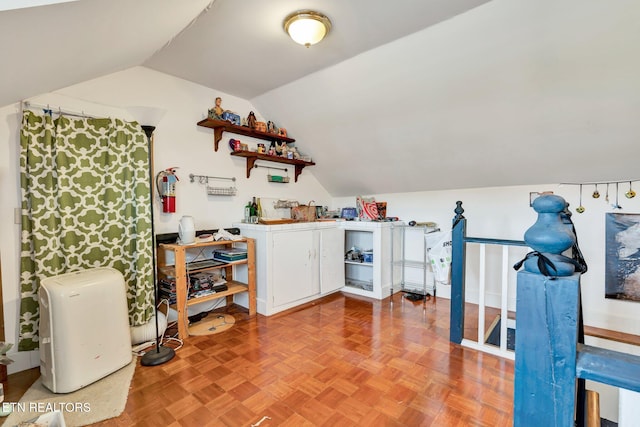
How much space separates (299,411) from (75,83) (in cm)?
283

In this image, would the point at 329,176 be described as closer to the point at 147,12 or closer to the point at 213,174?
the point at 213,174

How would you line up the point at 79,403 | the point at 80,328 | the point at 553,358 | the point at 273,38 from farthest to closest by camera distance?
the point at 273,38, the point at 80,328, the point at 79,403, the point at 553,358

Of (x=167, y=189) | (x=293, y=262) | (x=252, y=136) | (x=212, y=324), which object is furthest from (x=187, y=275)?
(x=252, y=136)

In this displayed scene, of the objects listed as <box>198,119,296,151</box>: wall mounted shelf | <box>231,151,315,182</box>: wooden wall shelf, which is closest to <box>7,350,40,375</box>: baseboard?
<box>198,119,296,151</box>: wall mounted shelf

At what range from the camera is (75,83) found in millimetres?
2271

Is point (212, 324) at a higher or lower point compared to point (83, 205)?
lower

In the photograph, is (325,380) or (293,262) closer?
(325,380)

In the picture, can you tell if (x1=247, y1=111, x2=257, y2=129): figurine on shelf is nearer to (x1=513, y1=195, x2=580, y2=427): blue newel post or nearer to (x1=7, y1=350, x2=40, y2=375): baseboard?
(x1=7, y1=350, x2=40, y2=375): baseboard

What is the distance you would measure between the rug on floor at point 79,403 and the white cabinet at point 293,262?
1421mm

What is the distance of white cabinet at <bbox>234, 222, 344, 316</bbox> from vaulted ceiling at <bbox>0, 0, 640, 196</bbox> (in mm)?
1224

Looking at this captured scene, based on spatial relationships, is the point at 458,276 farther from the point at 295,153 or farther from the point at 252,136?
the point at 252,136

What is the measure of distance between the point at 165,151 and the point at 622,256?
4.45m

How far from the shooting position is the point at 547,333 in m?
0.58

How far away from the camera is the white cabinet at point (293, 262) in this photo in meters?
3.12
